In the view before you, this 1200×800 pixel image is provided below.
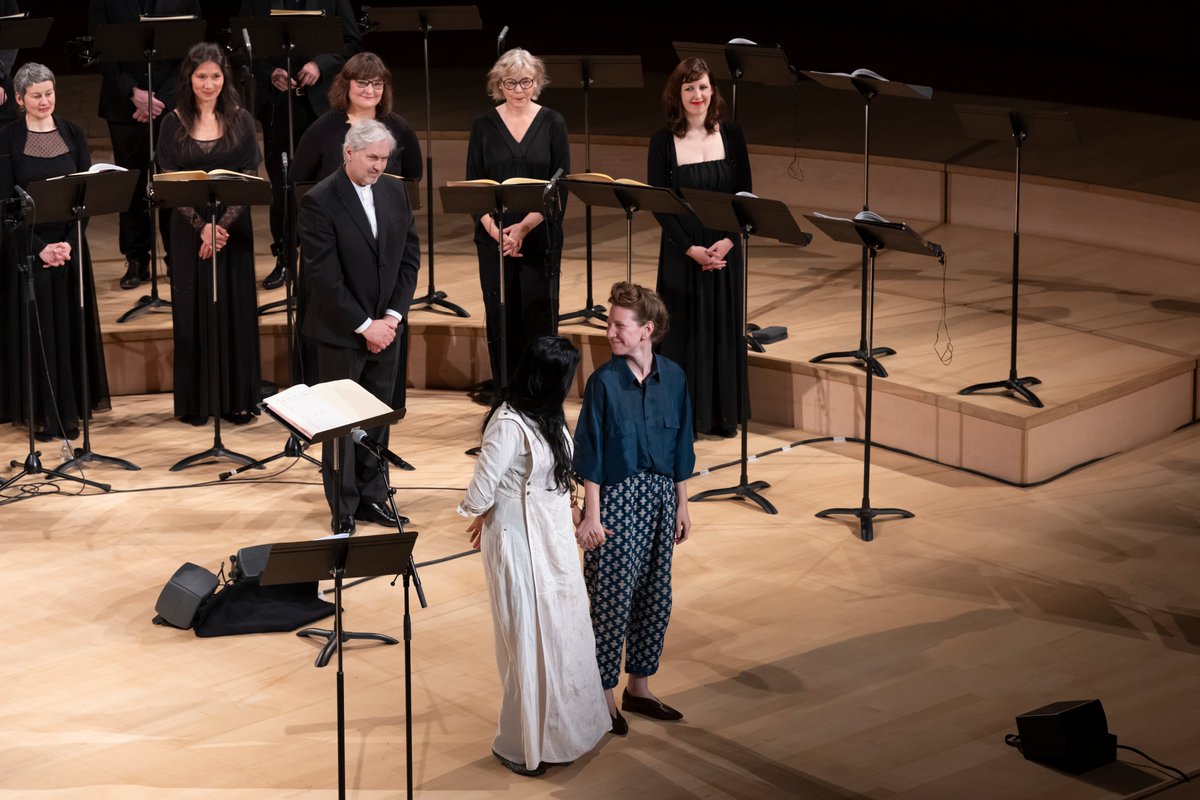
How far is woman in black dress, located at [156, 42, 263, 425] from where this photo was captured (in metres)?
6.87

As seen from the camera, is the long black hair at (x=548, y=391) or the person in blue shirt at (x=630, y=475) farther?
the person in blue shirt at (x=630, y=475)

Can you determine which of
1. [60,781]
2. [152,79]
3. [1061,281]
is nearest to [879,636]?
[60,781]

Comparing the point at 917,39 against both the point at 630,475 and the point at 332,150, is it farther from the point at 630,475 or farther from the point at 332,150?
the point at 630,475

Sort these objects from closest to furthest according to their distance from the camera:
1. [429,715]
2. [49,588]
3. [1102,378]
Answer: [429,715] < [49,588] < [1102,378]

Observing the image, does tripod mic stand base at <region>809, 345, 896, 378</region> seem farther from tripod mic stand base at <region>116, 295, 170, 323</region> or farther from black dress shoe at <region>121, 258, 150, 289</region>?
black dress shoe at <region>121, 258, 150, 289</region>

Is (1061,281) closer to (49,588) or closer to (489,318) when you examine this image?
(489,318)

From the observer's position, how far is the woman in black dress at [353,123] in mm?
6418

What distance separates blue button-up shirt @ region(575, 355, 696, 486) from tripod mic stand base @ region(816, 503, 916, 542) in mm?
1627

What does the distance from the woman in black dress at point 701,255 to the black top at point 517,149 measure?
0.37m

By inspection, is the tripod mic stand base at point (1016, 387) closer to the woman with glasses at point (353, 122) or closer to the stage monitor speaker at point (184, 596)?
the woman with glasses at point (353, 122)

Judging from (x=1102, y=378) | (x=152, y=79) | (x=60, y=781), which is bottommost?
(x=60, y=781)

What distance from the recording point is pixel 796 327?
25.0 ft

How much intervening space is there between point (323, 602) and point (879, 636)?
67.7 inches

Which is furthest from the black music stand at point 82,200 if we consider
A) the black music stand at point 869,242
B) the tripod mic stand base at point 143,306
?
the black music stand at point 869,242
